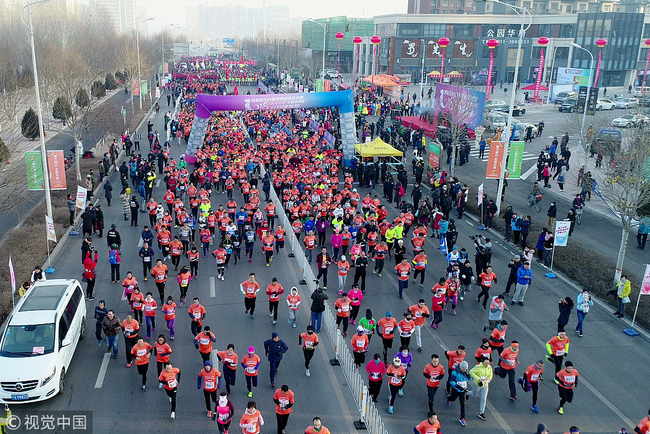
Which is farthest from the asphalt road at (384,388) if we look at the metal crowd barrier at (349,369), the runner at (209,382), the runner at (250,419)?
the runner at (250,419)

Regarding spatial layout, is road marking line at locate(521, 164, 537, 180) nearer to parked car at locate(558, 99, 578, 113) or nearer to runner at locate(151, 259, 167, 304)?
runner at locate(151, 259, 167, 304)

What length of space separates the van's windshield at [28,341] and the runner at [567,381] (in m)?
9.80

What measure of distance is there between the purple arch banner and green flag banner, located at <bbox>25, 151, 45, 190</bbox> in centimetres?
1312

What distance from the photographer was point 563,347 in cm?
1127

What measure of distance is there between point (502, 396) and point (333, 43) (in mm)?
116406

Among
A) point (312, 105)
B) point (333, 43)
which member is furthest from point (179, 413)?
point (333, 43)

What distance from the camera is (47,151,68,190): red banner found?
65.0ft

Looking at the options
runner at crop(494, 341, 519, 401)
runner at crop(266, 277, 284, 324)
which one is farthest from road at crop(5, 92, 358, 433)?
runner at crop(494, 341, 519, 401)

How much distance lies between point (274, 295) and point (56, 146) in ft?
107

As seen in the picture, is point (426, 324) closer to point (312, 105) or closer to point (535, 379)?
point (535, 379)

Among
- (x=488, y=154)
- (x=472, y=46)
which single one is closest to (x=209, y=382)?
(x=488, y=154)

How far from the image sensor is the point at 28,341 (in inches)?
424

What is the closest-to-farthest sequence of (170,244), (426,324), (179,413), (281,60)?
(179,413) → (426,324) → (170,244) → (281,60)

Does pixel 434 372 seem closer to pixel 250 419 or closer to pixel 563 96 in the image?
pixel 250 419
